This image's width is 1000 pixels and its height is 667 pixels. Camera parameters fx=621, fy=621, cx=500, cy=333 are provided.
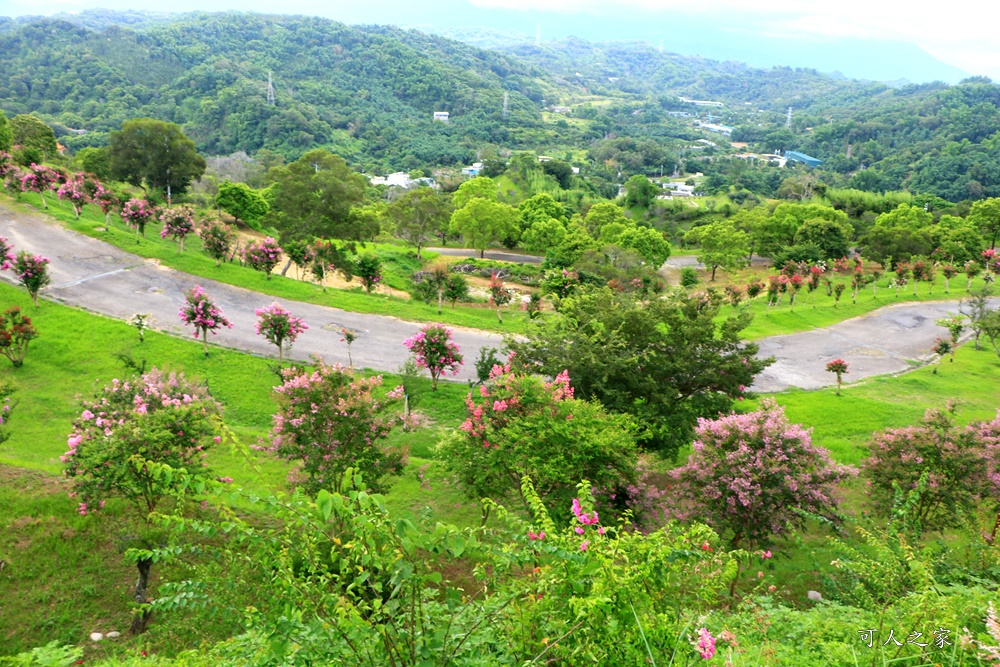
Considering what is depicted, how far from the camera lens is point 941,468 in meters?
10.3

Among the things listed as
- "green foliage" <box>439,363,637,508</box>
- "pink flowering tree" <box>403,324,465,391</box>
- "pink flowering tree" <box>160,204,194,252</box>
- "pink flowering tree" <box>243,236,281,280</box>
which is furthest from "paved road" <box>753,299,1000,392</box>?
"pink flowering tree" <box>160,204,194,252</box>

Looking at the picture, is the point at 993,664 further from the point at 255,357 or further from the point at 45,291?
the point at 45,291

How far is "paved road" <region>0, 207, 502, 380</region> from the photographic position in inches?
742

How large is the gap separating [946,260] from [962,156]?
66.0 meters

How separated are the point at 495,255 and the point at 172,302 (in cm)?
2676

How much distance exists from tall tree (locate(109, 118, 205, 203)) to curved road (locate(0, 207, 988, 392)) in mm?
8371

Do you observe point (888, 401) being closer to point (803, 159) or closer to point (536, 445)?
point (536, 445)

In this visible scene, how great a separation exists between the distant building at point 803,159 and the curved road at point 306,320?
97.8m

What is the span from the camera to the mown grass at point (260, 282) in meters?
22.4

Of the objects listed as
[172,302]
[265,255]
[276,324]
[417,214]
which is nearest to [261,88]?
[417,214]

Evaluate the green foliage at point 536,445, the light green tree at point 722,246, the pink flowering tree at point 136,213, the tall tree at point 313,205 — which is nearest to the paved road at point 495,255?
the tall tree at point 313,205

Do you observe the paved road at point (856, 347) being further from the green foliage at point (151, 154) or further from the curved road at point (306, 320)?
the green foliage at point (151, 154)

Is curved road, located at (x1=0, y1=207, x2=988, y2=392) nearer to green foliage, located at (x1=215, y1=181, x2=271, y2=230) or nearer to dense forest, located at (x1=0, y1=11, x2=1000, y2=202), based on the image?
green foliage, located at (x1=215, y1=181, x2=271, y2=230)

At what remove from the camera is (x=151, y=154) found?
32.5 meters
